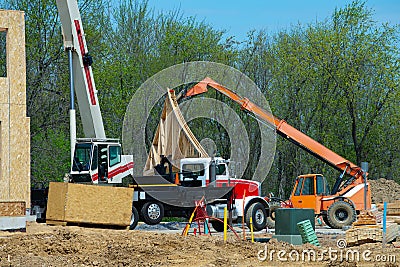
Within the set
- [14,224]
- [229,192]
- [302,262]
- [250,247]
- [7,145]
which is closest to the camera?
[302,262]

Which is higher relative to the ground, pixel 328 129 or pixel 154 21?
pixel 154 21

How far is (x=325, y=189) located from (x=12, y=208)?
43.7 ft

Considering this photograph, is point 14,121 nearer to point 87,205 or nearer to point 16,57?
point 16,57

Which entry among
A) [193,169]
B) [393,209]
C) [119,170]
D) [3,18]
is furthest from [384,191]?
[3,18]

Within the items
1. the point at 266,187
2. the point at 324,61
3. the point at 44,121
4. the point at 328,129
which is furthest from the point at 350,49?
the point at 44,121

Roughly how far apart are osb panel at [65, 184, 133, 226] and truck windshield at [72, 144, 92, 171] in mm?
3078

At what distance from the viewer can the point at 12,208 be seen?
1991cm

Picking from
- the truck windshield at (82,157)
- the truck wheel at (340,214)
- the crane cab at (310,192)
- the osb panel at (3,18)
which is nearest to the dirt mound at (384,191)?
the crane cab at (310,192)

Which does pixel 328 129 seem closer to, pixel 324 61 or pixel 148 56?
pixel 324 61

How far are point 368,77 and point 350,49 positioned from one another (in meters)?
1.89

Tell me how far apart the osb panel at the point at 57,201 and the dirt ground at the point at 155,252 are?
172 inches

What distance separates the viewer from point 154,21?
147 ft

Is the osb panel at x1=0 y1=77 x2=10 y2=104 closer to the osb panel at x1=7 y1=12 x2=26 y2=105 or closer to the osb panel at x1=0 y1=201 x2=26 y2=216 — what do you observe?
the osb panel at x1=7 y1=12 x2=26 y2=105

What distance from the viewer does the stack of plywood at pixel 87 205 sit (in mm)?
21844
